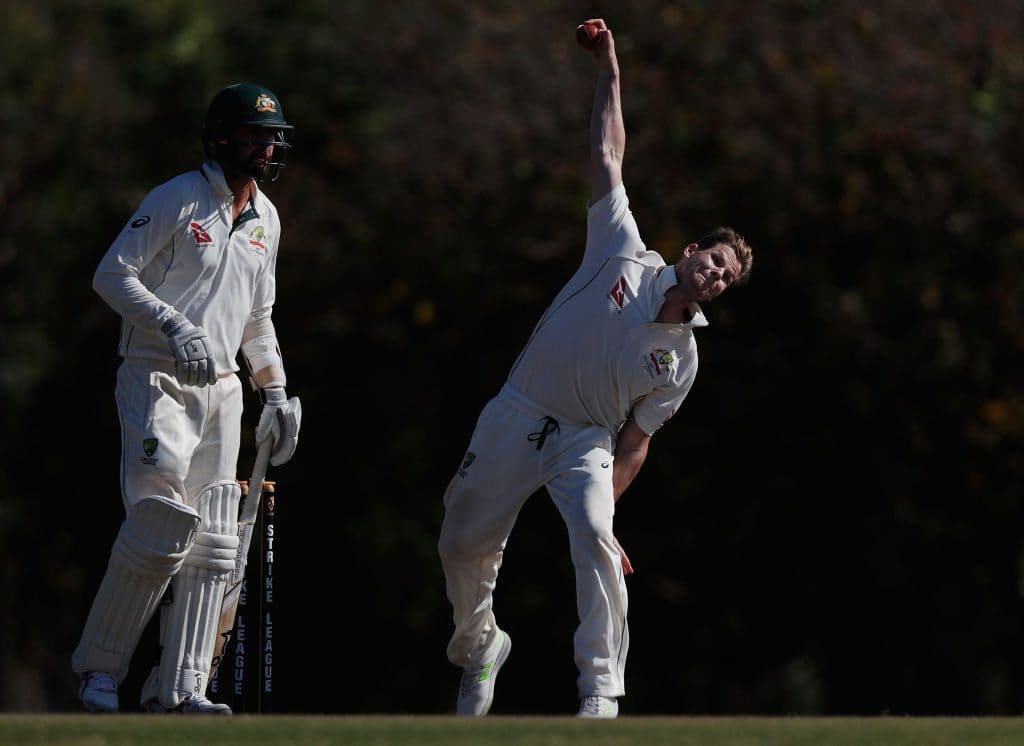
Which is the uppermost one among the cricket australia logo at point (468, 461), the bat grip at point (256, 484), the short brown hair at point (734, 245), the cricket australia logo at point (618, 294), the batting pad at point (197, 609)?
the short brown hair at point (734, 245)

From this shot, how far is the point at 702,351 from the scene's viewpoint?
1302cm

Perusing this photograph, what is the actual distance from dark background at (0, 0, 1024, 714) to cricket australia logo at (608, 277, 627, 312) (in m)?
5.94

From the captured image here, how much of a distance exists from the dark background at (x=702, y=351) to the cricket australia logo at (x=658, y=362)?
234 inches

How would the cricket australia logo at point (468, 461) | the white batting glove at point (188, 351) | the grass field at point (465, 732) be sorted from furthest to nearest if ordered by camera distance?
the cricket australia logo at point (468, 461)
the white batting glove at point (188, 351)
the grass field at point (465, 732)

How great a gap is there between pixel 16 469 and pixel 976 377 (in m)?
6.84

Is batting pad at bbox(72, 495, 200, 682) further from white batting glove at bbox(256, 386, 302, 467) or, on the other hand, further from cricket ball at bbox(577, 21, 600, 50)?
cricket ball at bbox(577, 21, 600, 50)

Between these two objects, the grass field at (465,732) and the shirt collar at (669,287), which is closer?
the grass field at (465,732)

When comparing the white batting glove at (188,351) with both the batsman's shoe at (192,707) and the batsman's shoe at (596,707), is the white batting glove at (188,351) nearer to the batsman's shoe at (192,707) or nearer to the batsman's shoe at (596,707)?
the batsman's shoe at (192,707)

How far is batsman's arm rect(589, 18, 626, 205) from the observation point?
7.25 m

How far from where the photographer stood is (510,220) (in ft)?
44.2

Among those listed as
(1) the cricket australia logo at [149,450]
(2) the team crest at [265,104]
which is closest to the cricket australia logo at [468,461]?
(1) the cricket australia logo at [149,450]

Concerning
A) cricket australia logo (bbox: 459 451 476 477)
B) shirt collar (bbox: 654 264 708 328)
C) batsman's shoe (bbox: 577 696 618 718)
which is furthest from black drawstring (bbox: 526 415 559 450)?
batsman's shoe (bbox: 577 696 618 718)

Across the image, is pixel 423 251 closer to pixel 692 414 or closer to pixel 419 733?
pixel 692 414

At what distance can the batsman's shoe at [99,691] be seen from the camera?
6.61 metres
